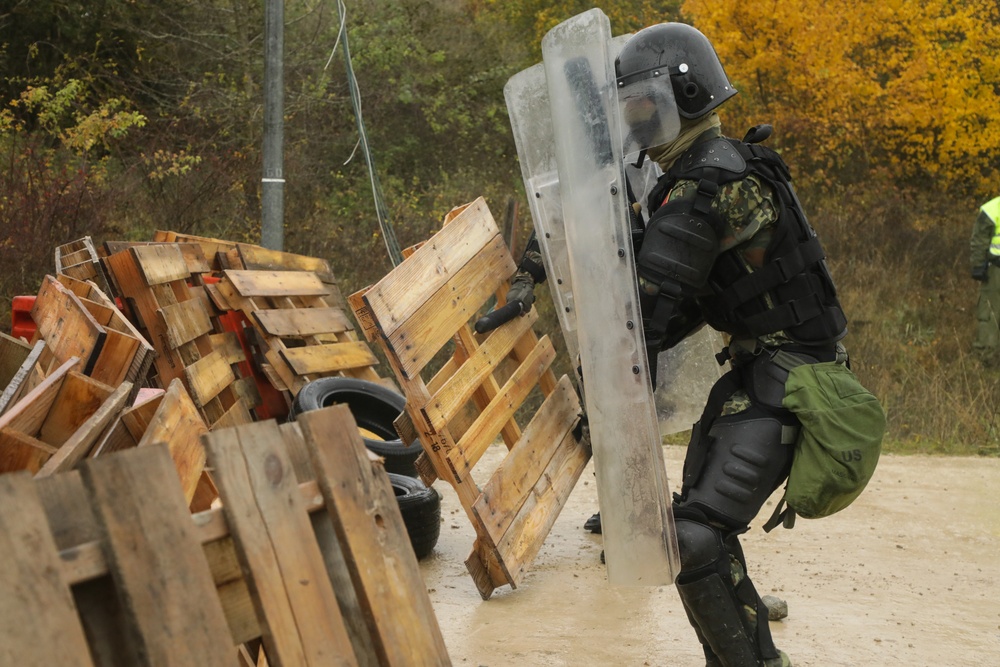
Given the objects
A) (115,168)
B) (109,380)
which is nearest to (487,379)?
(109,380)

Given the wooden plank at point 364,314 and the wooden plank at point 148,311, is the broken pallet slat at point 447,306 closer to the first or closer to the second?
the wooden plank at point 364,314

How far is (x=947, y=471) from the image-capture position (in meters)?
7.46

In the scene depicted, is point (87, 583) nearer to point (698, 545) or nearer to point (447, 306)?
point (698, 545)

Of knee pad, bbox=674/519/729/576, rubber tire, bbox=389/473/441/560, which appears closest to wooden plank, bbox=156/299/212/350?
rubber tire, bbox=389/473/441/560

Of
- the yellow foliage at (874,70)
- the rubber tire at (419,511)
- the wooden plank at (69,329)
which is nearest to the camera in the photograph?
the wooden plank at (69,329)

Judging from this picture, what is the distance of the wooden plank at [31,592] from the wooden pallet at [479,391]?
310 cm

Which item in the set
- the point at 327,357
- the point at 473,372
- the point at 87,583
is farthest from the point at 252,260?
the point at 87,583

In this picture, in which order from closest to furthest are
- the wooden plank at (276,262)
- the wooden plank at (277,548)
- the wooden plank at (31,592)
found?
1. the wooden plank at (31,592)
2. the wooden plank at (277,548)
3. the wooden plank at (276,262)

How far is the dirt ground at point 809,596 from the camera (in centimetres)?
438

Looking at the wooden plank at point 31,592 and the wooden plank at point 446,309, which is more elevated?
the wooden plank at point 31,592

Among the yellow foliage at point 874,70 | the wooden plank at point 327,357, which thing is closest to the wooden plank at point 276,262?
the wooden plank at point 327,357

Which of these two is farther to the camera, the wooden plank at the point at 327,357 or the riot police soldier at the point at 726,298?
the wooden plank at the point at 327,357

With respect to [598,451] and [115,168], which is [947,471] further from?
[115,168]

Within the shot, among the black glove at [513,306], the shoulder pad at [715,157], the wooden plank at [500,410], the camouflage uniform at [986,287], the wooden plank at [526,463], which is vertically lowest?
the camouflage uniform at [986,287]
